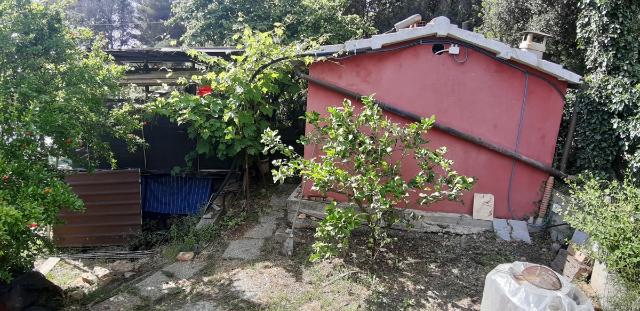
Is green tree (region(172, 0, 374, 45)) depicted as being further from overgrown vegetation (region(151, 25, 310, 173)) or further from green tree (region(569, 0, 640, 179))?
green tree (region(569, 0, 640, 179))

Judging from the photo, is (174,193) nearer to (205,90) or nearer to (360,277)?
(205,90)

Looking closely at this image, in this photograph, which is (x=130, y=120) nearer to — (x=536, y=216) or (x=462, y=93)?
(x=462, y=93)

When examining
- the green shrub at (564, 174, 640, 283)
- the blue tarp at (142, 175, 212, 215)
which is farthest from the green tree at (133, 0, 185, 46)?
the green shrub at (564, 174, 640, 283)

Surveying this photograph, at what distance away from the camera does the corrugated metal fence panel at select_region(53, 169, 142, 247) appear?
30.8ft

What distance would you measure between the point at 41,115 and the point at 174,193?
4.59 metres

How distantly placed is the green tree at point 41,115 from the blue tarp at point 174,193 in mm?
2015

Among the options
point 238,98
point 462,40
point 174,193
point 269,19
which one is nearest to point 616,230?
point 462,40

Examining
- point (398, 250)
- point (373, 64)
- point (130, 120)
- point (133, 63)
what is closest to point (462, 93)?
point (373, 64)

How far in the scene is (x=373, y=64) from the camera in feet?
22.7

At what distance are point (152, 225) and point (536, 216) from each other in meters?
8.21

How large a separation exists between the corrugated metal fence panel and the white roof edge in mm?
5753

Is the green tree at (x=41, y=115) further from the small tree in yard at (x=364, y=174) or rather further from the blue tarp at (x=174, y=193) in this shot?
the small tree in yard at (x=364, y=174)

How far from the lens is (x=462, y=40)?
6633mm

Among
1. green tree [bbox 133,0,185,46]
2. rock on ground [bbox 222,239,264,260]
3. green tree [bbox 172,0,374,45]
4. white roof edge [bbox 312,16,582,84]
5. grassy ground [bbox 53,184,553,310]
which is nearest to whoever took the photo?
grassy ground [bbox 53,184,553,310]
